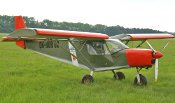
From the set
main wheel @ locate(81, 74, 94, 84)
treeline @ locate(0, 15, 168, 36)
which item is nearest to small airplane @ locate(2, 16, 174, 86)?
main wheel @ locate(81, 74, 94, 84)

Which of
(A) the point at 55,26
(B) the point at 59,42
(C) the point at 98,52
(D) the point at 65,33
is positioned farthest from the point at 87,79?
(A) the point at 55,26

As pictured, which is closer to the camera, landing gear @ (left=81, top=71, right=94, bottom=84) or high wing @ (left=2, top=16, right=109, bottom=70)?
high wing @ (left=2, top=16, right=109, bottom=70)

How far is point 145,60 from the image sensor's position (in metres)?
7.39

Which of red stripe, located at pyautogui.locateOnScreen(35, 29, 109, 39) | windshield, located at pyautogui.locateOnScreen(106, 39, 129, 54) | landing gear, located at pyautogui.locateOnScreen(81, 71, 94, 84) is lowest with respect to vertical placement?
landing gear, located at pyautogui.locateOnScreen(81, 71, 94, 84)

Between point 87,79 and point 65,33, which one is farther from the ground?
point 65,33

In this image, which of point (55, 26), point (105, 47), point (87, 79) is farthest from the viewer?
point (55, 26)

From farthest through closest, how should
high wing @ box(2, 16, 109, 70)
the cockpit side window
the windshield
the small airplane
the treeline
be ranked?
1. the treeline
2. the cockpit side window
3. the windshield
4. the small airplane
5. high wing @ box(2, 16, 109, 70)

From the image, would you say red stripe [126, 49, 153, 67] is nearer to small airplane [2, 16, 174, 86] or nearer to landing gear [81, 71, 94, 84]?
small airplane [2, 16, 174, 86]

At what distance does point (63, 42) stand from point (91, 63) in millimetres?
2029

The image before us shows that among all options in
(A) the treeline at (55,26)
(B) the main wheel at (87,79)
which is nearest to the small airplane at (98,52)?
(B) the main wheel at (87,79)

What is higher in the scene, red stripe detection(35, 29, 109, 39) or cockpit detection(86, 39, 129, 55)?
red stripe detection(35, 29, 109, 39)

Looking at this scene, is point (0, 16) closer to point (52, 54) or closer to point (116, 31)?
point (116, 31)

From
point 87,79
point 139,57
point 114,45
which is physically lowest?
point 87,79

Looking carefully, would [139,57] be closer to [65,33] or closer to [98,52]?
[98,52]
